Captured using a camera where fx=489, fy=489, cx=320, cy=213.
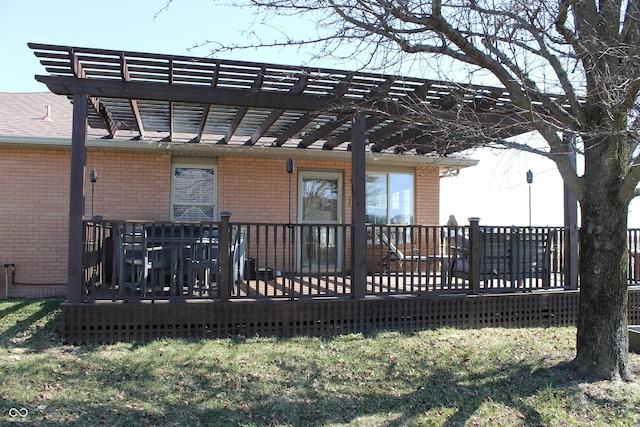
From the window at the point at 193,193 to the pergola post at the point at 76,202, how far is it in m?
3.51

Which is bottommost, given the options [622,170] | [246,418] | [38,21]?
[246,418]

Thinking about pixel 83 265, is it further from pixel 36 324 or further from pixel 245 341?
pixel 245 341

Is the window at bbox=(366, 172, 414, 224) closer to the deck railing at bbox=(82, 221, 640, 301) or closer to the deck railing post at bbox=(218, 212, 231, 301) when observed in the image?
the deck railing at bbox=(82, 221, 640, 301)

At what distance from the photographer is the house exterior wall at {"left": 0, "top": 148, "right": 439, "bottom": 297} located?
8.62 metres

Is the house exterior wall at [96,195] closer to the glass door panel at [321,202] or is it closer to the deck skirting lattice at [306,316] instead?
the glass door panel at [321,202]

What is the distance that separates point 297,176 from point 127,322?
494cm

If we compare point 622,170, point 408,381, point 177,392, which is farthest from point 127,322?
point 622,170

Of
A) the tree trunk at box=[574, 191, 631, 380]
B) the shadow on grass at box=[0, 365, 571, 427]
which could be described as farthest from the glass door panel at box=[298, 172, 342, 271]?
the tree trunk at box=[574, 191, 631, 380]

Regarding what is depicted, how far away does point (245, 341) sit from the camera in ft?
19.6

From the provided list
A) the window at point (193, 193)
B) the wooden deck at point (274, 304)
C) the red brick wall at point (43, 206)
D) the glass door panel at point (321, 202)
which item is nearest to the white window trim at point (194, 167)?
the window at point (193, 193)

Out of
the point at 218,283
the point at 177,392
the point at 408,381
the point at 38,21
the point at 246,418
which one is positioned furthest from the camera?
the point at 38,21

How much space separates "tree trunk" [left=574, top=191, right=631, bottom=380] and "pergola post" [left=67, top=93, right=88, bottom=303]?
5.69 metres

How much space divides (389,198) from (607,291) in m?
5.89

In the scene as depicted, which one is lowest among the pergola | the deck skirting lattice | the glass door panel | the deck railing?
the deck skirting lattice
